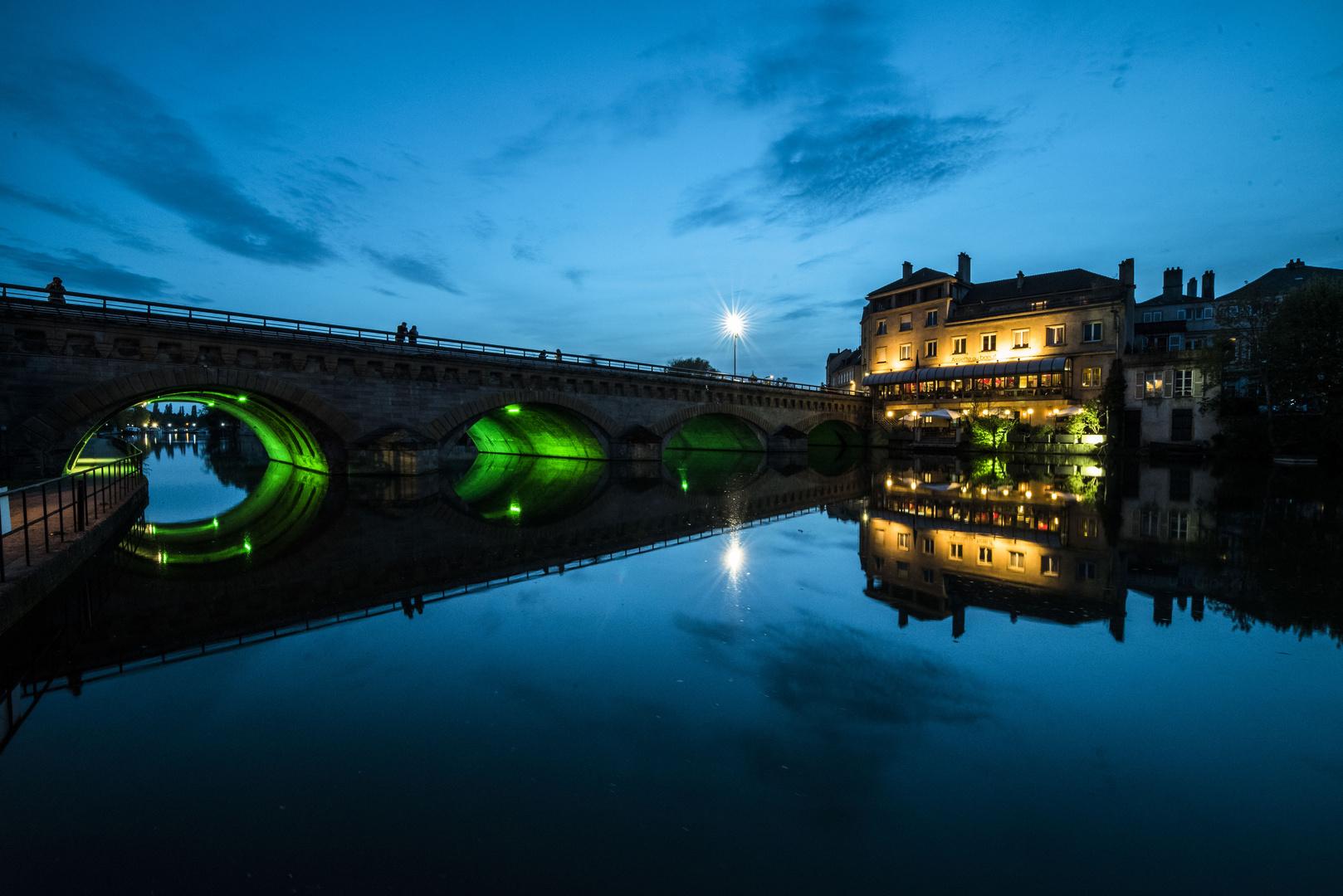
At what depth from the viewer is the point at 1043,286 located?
54781 mm

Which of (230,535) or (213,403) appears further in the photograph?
(213,403)

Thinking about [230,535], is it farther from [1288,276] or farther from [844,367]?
[844,367]

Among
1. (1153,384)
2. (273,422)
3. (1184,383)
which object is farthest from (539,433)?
(1184,383)

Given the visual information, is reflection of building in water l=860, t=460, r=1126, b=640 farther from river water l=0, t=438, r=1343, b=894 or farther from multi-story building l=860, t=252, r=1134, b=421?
multi-story building l=860, t=252, r=1134, b=421

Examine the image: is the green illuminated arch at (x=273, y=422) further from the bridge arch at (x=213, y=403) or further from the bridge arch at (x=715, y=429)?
the bridge arch at (x=715, y=429)

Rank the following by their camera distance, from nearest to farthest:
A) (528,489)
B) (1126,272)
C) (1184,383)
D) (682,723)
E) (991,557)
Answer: (682,723)
(991,557)
(528,489)
(1184,383)
(1126,272)

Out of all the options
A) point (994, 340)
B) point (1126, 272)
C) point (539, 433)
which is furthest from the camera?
point (994, 340)

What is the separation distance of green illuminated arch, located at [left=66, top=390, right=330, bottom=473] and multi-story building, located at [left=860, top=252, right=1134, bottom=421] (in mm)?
47255

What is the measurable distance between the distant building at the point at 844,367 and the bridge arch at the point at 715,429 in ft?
99.8

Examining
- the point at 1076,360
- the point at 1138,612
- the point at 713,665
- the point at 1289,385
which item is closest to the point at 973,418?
the point at 1076,360

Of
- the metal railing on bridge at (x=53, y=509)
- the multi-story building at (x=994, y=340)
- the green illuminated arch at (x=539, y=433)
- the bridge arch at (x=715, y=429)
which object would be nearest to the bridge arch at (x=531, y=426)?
the green illuminated arch at (x=539, y=433)

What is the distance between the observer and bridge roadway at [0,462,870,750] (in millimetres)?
6484

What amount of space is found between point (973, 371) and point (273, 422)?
51.6 metres

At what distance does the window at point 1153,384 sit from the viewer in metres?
45.6
